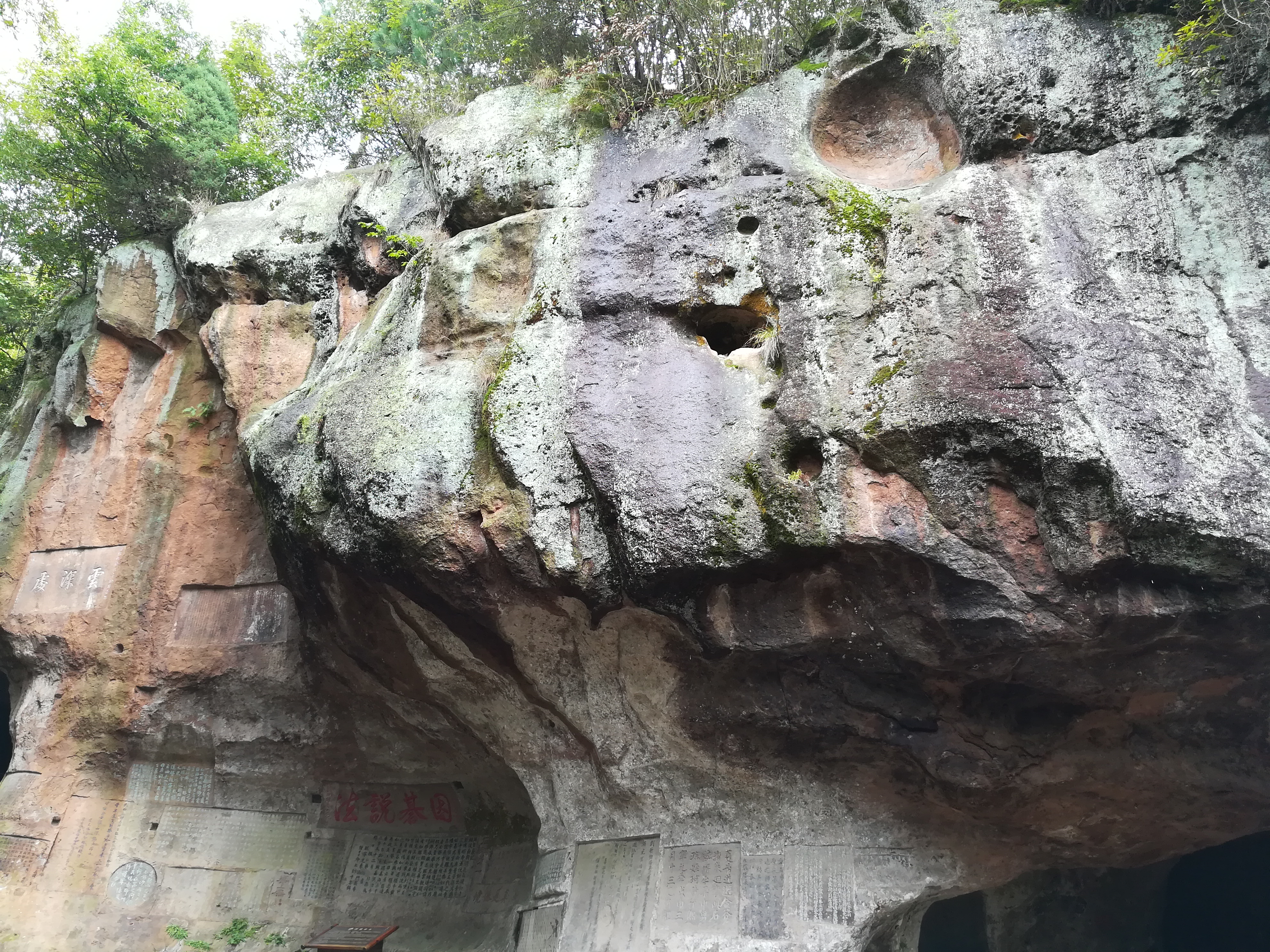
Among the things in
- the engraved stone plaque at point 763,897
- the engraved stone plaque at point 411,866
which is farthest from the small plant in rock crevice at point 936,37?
the engraved stone plaque at point 411,866

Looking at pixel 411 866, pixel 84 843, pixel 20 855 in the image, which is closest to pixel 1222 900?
pixel 411 866

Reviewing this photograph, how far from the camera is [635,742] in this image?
5.73 metres

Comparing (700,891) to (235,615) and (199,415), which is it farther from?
(199,415)

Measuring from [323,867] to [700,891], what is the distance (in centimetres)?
378

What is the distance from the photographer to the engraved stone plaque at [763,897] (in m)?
5.29

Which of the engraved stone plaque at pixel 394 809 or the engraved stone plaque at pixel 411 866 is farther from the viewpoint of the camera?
the engraved stone plaque at pixel 394 809

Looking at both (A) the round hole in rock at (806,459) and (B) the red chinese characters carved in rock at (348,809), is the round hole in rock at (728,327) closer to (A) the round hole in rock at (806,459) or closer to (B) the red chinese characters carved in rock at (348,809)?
(A) the round hole in rock at (806,459)

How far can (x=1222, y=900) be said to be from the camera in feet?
23.9

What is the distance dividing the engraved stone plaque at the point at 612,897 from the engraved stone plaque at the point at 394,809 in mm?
2215

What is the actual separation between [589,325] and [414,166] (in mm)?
3273

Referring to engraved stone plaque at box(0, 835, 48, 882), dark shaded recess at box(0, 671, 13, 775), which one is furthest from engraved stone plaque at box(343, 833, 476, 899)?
dark shaded recess at box(0, 671, 13, 775)

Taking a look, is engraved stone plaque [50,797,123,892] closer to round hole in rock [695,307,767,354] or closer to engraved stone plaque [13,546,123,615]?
engraved stone plaque [13,546,123,615]

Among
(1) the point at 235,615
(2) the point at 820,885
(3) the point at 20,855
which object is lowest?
(3) the point at 20,855

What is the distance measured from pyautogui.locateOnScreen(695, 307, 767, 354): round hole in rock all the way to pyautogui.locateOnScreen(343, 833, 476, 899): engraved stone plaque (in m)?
4.93
